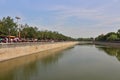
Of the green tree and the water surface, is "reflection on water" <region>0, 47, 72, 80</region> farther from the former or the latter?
the green tree

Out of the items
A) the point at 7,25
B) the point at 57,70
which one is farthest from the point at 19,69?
the point at 7,25

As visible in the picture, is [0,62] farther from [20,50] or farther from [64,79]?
[64,79]

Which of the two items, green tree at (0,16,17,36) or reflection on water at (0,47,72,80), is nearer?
reflection on water at (0,47,72,80)

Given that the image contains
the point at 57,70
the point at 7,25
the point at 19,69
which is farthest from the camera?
the point at 7,25

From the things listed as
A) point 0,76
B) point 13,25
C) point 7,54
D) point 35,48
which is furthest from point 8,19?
point 0,76

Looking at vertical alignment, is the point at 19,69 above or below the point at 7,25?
below

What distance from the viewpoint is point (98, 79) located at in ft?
49.6

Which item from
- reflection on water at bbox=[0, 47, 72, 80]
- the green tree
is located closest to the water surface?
reflection on water at bbox=[0, 47, 72, 80]

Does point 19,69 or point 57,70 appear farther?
point 19,69

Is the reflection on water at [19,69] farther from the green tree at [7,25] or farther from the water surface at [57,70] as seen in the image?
the green tree at [7,25]

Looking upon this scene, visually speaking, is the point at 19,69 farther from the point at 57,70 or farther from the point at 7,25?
the point at 7,25

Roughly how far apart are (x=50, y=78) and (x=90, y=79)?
307cm

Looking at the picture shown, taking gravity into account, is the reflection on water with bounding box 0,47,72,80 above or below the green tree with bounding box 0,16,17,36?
below

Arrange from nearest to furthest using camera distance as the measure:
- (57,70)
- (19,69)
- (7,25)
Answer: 1. (57,70)
2. (19,69)
3. (7,25)
